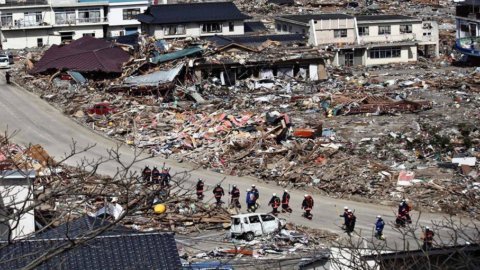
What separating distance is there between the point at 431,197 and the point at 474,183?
1.25m

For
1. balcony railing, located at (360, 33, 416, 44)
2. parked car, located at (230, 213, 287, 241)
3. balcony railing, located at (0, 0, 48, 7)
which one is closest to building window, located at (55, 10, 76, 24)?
balcony railing, located at (0, 0, 48, 7)

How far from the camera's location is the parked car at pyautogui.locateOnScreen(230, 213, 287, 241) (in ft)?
58.4

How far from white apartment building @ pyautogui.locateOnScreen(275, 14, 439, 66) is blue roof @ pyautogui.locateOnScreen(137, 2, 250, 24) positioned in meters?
3.48

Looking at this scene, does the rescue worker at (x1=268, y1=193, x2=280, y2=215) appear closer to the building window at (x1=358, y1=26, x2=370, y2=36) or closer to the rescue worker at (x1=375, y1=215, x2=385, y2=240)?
the rescue worker at (x1=375, y1=215, x2=385, y2=240)

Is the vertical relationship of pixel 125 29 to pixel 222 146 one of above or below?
above

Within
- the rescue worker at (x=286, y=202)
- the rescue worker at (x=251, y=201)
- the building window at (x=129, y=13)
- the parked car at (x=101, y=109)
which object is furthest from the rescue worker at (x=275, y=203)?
the building window at (x=129, y=13)

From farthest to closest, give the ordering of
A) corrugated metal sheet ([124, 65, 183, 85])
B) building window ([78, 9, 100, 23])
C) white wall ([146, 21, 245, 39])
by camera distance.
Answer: building window ([78, 9, 100, 23])
white wall ([146, 21, 245, 39])
corrugated metal sheet ([124, 65, 183, 85])

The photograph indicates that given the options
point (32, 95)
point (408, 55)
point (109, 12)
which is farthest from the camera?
point (109, 12)

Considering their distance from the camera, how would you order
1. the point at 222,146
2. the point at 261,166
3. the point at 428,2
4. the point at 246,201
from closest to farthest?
1. the point at 246,201
2. the point at 261,166
3. the point at 222,146
4. the point at 428,2

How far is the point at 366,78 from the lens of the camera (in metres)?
36.6

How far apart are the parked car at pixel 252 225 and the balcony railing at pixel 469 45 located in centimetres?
2475

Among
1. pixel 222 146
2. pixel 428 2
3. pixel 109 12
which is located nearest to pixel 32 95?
pixel 222 146

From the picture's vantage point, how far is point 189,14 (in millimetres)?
42969

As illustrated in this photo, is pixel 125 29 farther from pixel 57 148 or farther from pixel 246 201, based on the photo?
pixel 246 201
